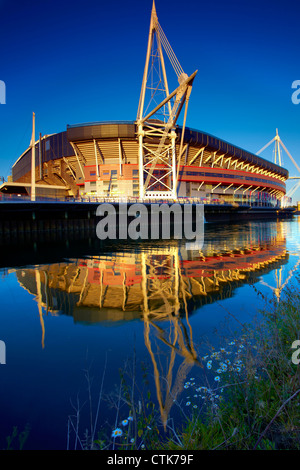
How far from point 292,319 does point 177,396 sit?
91.0 inches

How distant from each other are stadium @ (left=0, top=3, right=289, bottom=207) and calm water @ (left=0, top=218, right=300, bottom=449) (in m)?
30.0

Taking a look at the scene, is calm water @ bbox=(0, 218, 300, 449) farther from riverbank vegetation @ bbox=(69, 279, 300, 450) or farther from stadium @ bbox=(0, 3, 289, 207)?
stadium @ bbox=(0, 3, 289, 207)

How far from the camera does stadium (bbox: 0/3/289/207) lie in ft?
152

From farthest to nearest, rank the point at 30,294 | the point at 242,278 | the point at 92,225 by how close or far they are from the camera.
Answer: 1. the point at 92,225
2. the point at 242,278
3. the point at 30,294

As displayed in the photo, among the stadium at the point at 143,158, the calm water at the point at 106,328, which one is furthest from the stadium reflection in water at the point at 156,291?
the stadium at the point at 143,158

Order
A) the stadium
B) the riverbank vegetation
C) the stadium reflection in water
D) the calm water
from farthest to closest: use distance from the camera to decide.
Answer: the stadium
the stadium reflection in water
the calm water
the riverbank vegetation

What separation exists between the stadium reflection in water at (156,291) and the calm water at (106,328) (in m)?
0.03

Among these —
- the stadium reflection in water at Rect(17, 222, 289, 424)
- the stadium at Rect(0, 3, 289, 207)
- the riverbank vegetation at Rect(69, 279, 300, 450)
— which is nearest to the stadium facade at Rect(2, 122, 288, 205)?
the stadium at Rect(0, 3, 289, 207)

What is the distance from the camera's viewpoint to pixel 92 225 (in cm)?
4184

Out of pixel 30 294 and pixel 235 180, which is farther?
pixel 235 180

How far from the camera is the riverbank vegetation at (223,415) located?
2639 millimetres

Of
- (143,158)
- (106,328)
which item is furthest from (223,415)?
(143,158)

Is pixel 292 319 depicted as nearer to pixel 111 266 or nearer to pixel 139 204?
pixel 111 266

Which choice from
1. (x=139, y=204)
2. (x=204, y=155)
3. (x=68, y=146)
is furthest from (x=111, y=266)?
(x=204, y=155)
